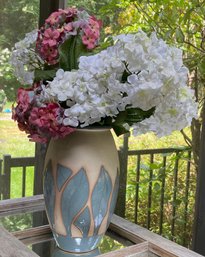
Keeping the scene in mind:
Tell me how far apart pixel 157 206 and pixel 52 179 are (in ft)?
2.28

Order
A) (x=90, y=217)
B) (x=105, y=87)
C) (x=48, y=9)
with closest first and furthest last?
(x=105, y=87) → (x=90, y=217) → (x=48, y=9)

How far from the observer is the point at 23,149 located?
2.27m

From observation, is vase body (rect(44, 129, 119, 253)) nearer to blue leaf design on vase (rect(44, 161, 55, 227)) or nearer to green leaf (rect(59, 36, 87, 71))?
blue leaf design on vase (rect(44, 161, 55, 227))

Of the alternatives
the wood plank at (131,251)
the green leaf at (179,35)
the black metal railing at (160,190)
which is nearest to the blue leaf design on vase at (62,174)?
the wood plank at (131,251)

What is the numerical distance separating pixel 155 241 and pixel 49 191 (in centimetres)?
32

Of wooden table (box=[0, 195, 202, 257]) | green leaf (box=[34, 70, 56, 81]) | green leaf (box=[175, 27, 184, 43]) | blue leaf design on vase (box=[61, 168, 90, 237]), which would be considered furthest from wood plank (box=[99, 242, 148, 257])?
green leaf (box=[175, 27, 184, 43])

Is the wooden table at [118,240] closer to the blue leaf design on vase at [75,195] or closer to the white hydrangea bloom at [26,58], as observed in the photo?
the blue leaf design on vase at [75,195]

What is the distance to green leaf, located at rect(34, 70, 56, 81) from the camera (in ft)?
3.29

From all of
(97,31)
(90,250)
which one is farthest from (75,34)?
(90,250)

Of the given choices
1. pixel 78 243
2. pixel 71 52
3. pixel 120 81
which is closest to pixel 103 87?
pixel 120 81

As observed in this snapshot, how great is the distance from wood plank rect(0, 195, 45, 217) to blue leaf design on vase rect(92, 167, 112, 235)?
37 centimetres

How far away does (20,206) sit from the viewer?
1.34 meters

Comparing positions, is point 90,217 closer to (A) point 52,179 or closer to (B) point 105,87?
(A) point 52,179

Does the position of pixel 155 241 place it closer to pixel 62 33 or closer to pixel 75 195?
pixel 75 195
